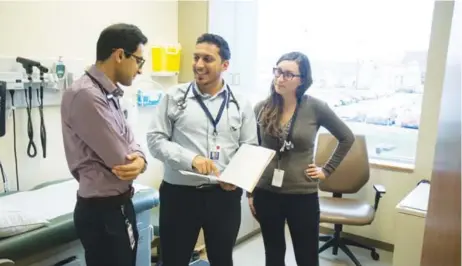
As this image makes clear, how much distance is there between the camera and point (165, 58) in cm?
278

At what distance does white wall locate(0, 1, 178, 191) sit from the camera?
2.01m

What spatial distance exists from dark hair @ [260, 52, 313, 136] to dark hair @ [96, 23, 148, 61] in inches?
31.7

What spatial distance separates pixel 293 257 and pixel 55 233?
187 centimetres

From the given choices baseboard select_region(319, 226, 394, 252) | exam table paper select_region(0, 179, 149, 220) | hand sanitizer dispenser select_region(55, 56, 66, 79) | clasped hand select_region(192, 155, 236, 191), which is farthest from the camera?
baseboard select_region(319, 226, 394, 252)

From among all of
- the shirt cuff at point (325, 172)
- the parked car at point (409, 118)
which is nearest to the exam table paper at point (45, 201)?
the shirt cuff at point (325, 172)

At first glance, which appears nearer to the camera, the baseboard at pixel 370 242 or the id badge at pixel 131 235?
the id badge at pixel 131 235

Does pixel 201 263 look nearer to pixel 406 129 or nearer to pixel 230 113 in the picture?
pixel 230 113

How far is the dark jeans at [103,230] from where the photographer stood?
137cm

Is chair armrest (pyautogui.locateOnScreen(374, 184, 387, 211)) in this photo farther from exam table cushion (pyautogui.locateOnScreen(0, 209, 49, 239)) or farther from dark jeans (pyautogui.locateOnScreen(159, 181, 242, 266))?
exam table cushion (pyautogui.locateOnScreen(0, 209, 49, 239))

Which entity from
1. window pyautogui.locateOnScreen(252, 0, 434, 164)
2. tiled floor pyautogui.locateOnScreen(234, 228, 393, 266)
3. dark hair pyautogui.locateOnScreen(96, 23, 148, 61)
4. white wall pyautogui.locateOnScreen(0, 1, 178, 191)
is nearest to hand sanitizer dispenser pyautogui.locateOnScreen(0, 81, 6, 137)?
white wall pyautogui.locateOnScreen(0, 1, 178, 191)

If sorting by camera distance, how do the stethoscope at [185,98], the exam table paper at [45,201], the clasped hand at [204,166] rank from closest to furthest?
the clasped hand at [204,166]
the stethoscope at [185,98]
the exam table paper at [45,201]

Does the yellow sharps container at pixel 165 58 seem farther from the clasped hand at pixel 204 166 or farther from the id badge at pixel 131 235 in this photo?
the id badge at pixel 131 235

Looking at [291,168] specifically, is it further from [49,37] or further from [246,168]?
[49,37]

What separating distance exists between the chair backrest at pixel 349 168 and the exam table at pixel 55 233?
4.88 feet
